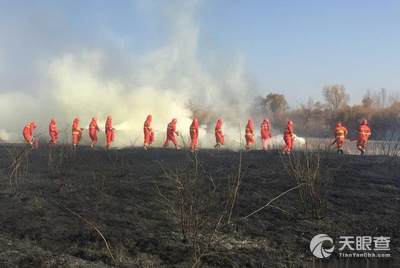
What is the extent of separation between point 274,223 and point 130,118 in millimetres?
32317

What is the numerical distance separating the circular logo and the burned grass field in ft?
0.46

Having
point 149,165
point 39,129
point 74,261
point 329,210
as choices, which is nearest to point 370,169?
point 329,210

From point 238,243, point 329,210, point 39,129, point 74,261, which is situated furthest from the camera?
point 39,129

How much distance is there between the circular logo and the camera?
417 inches

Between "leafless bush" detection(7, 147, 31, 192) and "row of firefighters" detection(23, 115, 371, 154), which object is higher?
"row of firefighters" detection(23, 115, 371, 154)

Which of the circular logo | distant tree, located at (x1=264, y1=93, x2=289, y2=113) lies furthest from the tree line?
the circular logo

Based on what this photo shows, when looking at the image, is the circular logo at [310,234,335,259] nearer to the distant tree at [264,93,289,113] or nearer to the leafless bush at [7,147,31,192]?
the leafless bush at [7,147,31,192]

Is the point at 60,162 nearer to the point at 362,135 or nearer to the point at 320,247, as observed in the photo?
the point at 320,247

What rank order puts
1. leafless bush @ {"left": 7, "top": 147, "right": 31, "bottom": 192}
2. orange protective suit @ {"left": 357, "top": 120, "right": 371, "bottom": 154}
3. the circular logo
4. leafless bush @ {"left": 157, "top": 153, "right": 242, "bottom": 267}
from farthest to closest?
1. orange protective suit @ {"left": 357, "top": 120, "right": 371, "bottom": 154}
2. leafless bush @ {"left": 7, "top": 147, "right": 31, "bottom": 192}
3. the circular logo
4. leafless bush @ {"left": 157, "top": 153, "right": 242, "bottom": 267}

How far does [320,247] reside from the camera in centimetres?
1091

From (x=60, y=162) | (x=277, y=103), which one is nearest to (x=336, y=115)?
(x=277, y=103)

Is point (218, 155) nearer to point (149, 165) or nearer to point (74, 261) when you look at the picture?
point (149, 165)

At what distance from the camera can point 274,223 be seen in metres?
12.2

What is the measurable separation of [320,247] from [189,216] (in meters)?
2.74
